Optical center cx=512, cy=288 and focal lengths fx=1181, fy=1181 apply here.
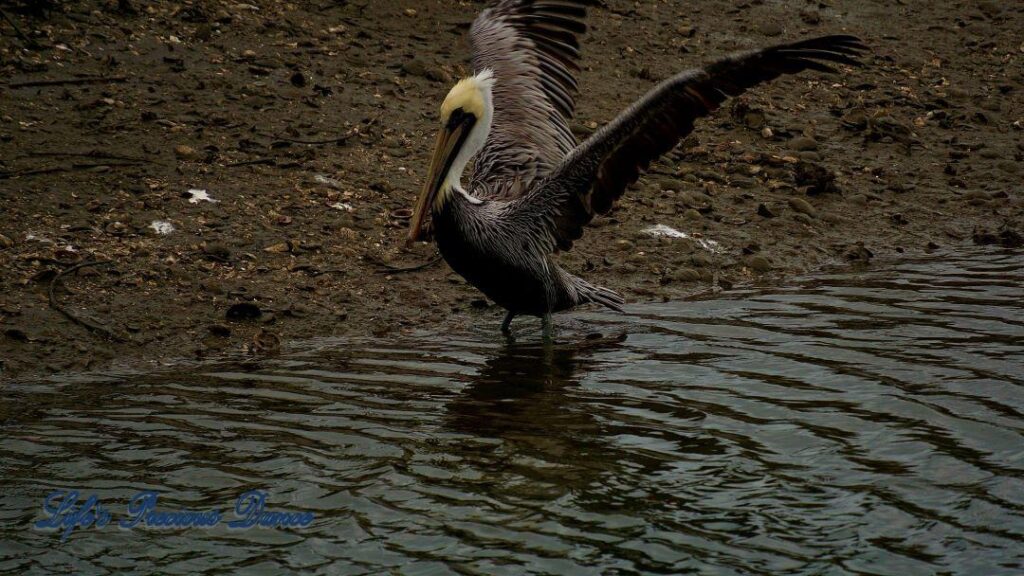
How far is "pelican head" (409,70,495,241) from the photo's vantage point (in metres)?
6.38

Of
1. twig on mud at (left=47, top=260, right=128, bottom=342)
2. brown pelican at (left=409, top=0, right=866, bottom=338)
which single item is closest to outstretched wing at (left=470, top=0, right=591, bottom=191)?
brown pelican at (left=409, top=0, right=866, bottom=338)

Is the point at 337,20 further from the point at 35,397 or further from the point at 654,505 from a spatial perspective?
the point at 654,505

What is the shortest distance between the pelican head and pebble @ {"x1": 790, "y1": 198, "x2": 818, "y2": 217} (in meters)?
2.57

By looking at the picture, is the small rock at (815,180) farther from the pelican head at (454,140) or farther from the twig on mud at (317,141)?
the twig on mud at (317,141)

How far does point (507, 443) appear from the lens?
4.71 m

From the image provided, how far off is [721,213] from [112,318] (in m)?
3.97

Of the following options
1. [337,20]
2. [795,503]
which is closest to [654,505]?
[795,503]

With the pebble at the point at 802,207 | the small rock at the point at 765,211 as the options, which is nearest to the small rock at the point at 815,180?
the pebble at the point at 802,207

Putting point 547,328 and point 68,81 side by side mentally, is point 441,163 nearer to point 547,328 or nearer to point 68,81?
point 547,328

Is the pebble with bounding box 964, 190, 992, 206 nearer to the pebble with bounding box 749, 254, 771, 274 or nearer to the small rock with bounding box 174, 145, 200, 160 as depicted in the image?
the pebble with bounding box 749, 254, 771, 274

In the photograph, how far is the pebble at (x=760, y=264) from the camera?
7.43 m

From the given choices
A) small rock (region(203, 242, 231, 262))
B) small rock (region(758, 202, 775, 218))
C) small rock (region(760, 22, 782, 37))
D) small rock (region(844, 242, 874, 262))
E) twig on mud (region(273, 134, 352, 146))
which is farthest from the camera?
small rock (region(760, 22, 782, 37))

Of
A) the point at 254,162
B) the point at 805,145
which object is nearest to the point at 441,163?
the point at 254,162

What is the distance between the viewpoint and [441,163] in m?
6.41
